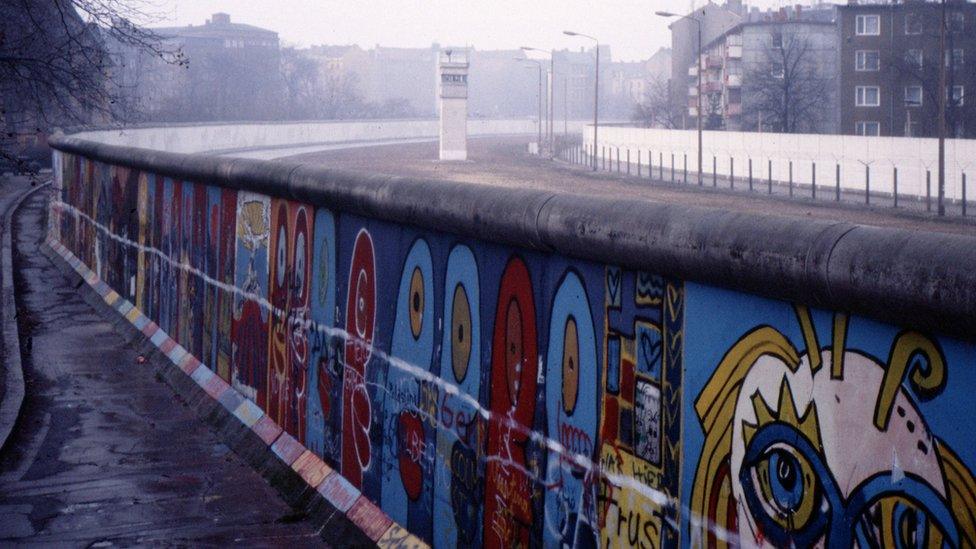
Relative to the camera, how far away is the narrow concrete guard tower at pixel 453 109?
7581cm

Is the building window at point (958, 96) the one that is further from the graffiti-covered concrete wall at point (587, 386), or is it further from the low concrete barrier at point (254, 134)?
the graffiti-covered concrete wall at point (587, 386)

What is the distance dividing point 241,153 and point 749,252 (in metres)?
70.9

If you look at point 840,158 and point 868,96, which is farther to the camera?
point 868,96

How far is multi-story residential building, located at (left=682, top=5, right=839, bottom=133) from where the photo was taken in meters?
90.9

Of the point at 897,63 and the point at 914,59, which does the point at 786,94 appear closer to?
the point at 897,63

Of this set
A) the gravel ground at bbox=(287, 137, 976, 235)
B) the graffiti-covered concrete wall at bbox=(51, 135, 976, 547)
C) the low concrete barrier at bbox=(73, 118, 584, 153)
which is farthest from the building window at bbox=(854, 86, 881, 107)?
the graffiti-covered concrete wall at bbox=(51, 135, 976, 547)

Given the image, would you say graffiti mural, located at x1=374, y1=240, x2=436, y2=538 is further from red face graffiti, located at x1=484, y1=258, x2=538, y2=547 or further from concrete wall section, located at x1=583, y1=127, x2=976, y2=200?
concrete wall section, located at x1=583, y1=127, x2=976, y2=200

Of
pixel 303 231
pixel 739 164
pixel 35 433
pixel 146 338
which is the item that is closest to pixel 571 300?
pixel 303 231

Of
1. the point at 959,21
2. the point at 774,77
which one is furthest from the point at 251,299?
the point at 774,77

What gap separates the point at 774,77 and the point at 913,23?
1285 centimetres

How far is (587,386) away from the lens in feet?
17.1

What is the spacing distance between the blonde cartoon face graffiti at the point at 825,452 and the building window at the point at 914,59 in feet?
273

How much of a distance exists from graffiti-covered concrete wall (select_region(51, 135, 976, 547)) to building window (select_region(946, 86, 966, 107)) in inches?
2687

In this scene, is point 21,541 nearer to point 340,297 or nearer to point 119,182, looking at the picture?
point 340,297
